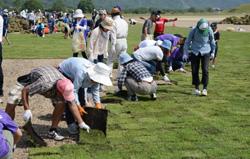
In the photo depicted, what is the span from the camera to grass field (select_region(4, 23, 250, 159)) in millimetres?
7148

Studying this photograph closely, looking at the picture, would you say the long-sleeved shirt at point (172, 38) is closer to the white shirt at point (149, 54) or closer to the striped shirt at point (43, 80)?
the white shirt at point (149, 54)

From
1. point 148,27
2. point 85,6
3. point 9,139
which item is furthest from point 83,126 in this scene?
point 85,6

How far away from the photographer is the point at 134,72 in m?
10.8

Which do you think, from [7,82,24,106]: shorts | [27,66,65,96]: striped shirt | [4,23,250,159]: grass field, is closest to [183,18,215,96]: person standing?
[4,23,250,159]: grass field

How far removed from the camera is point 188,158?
693 cm

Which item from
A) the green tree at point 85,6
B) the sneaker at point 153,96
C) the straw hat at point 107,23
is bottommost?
the green tree at point 85,6

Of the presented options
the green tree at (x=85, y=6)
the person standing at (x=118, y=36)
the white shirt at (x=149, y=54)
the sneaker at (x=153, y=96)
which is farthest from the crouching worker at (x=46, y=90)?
the green tree at (x=85, y=6)

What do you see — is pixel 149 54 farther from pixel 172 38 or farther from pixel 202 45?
pixel 172 38

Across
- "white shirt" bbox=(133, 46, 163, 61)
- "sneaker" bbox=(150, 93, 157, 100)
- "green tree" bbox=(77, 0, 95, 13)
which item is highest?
"white shirt" bbox=(133, 46, 163, 61)

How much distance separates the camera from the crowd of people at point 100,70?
703 cm

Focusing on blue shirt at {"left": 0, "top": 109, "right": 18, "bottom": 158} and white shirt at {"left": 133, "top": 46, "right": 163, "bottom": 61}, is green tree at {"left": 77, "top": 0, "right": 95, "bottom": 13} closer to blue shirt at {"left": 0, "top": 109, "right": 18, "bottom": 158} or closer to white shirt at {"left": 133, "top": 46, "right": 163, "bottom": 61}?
white shirt at {"left": 133, "top": 46, "right": 163, "bottom": 61}

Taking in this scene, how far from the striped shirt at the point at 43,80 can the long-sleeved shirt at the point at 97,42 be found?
4.36 metres

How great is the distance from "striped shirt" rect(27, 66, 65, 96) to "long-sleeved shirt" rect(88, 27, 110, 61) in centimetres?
436

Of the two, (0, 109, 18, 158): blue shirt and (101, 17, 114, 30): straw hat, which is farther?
(101, 17, 114, 30): straw hat
